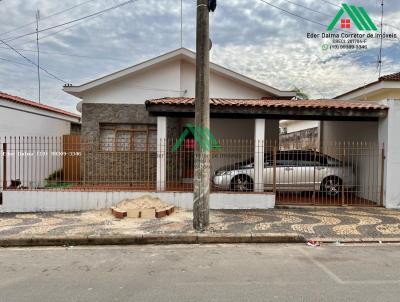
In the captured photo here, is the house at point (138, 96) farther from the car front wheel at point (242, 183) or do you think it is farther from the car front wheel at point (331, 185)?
the car front wheel at point (331, 185)

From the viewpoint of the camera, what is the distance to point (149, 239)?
21.3 ft

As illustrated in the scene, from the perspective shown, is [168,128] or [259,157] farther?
[168,128]

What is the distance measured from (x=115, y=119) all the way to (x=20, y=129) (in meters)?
3.37

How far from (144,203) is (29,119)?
22.7 ft

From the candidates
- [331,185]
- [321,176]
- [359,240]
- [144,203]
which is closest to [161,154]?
[144,203]

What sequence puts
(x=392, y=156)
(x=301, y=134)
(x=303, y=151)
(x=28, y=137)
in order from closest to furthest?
1. (x=392, y=156)
2. (x=303, y=151)
3. (x=28, y=137)
4. (x=301, y=134)

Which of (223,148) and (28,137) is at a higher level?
(28,137)

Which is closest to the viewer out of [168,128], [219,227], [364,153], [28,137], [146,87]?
[219,227]

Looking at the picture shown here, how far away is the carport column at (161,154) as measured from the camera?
9820 mm

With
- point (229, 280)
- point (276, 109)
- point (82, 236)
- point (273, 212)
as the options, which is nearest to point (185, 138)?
point (276, 109)

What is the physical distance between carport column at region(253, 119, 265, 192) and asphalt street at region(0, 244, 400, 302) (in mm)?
3619

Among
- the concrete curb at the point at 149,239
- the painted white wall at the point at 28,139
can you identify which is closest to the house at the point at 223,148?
the painted white wall at the point at 28,139

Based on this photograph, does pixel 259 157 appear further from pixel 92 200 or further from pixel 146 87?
pixel 146 87

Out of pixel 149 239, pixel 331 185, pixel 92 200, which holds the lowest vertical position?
pixel 149 239
